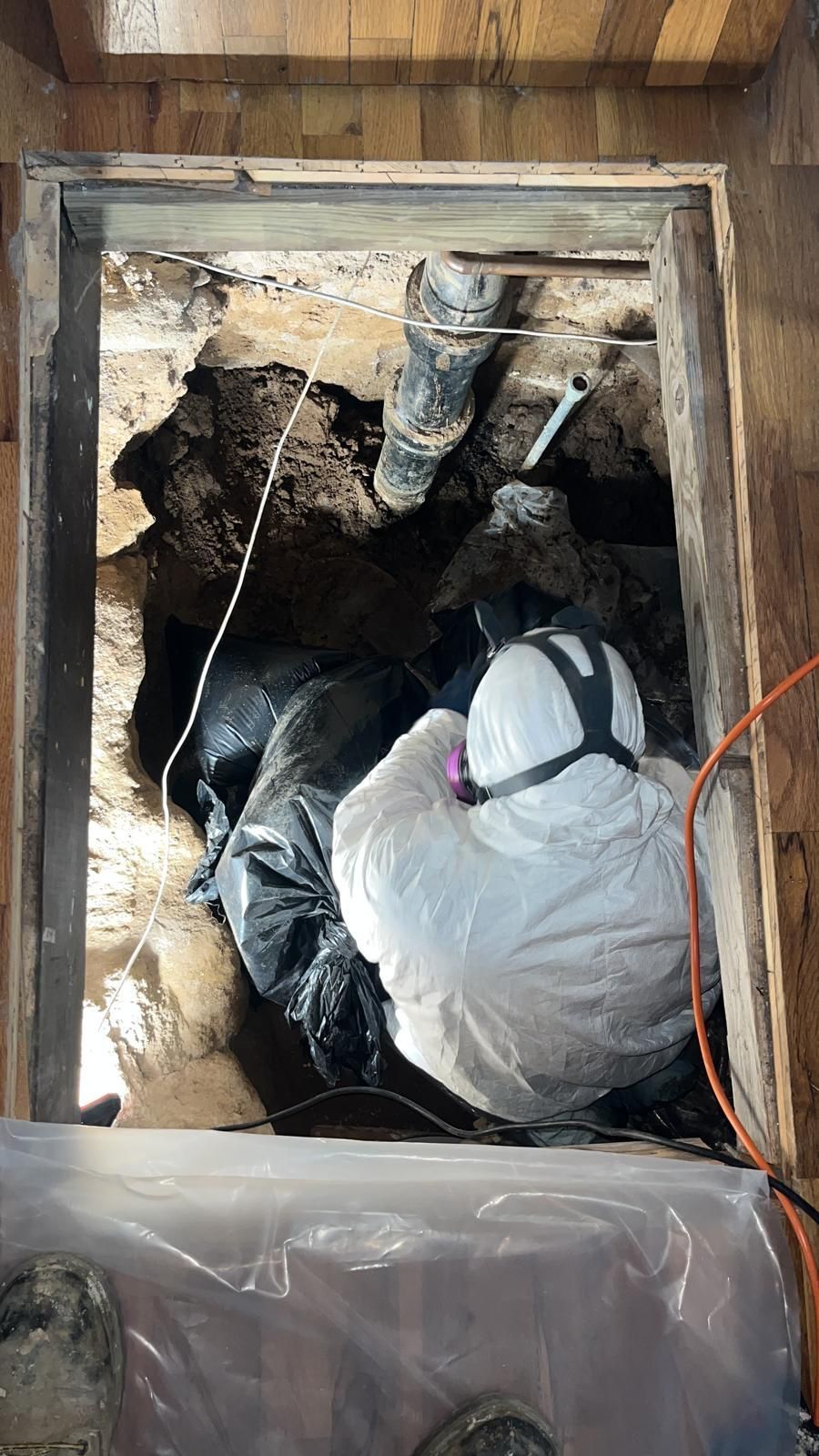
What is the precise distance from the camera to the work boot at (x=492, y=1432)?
1088 mm

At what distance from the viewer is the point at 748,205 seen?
138 cm

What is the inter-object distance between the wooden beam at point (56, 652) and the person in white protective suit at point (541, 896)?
51 cm

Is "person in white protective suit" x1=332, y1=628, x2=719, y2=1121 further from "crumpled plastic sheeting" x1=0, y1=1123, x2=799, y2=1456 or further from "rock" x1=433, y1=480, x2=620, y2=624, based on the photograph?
"rock" x1=433, y1=480, x2=620, y2=624

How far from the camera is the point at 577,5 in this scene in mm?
1301

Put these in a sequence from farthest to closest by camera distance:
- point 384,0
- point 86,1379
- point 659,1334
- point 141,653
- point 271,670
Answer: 1. point 271,670
2. point 141,653
3. point 384,0
4. point 659,1334
5. point 86,1379

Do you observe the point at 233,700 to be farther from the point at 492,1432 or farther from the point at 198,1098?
the point at 492,1432

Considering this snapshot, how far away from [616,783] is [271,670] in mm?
984

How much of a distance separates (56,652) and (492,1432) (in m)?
1.09

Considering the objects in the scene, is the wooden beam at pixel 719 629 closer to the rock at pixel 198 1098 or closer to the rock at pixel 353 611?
the rock at pixel 198 1098

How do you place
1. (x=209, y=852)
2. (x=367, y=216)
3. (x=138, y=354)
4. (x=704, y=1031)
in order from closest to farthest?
(x=704, y=1031) < (x=367, y=216) < (x=138, y=354) < (x=209, y=852)

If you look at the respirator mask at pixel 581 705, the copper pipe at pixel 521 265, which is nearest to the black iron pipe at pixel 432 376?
the copper pipe at pixel 521 265

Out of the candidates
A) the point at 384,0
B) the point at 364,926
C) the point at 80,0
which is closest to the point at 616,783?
the point at 364,926

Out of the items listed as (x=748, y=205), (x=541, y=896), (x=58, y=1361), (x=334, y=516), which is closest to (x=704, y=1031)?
(x=541, y=896)

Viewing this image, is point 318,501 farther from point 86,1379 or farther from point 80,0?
point 86,1379
